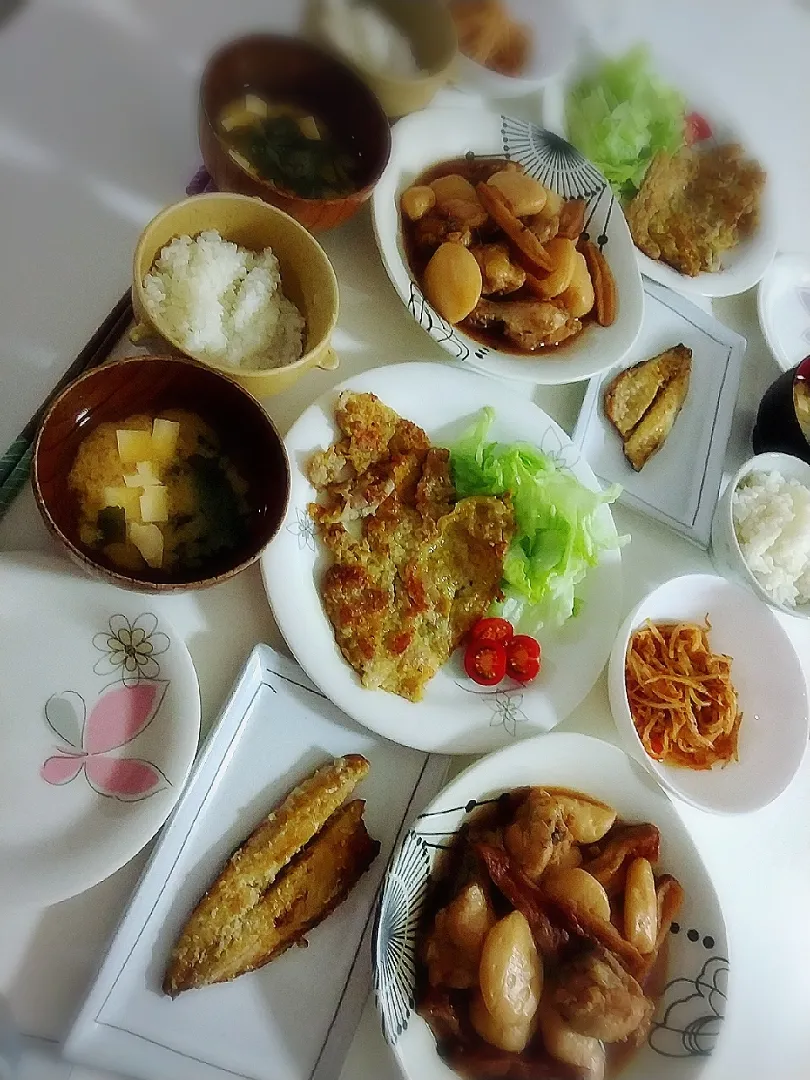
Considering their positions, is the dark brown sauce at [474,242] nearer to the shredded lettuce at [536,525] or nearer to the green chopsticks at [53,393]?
the shredded lettuce at [536,525]

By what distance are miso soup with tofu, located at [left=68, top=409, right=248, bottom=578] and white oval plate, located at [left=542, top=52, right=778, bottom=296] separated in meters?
0.76

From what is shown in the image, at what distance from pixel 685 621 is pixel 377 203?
680mm

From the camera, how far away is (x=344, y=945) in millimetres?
829

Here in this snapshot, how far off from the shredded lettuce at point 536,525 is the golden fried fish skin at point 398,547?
22mm

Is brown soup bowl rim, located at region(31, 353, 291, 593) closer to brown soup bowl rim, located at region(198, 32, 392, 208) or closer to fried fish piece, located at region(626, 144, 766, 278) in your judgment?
brown soup bowl rim, located at region(198, 32, 392, 208)

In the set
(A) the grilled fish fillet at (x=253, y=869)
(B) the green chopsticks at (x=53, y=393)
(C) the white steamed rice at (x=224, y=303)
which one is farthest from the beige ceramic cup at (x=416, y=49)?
(A) the grilled fish fillet at (x=253, y=869)

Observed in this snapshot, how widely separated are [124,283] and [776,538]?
914mm

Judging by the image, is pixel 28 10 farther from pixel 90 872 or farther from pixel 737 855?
pixel 737 855

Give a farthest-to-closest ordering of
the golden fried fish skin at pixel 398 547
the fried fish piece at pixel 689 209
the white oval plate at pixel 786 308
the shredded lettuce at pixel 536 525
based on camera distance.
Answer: the white oval plate at pixel 786 308 → the fried fish piece at pixel 689 209 → the shredded lettuce at pixel 536 525 → the golden fried fish skin at pixel 398 547

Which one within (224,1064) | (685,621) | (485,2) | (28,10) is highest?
(485,2)

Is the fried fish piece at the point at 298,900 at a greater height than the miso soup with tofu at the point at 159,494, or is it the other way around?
the miso soup with tofu at the point at 159,494

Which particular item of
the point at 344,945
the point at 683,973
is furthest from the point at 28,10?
the point at 683,973

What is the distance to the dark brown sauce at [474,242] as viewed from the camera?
3.55ft

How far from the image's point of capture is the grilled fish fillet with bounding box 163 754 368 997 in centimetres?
74
